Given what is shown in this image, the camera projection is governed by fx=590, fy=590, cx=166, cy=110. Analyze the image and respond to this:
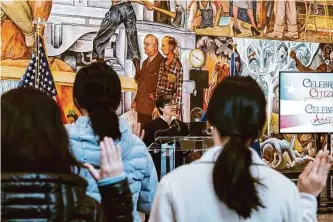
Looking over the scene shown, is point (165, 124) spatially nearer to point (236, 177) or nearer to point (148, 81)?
point (148, 81)

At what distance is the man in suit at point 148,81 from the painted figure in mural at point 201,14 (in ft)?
2.45

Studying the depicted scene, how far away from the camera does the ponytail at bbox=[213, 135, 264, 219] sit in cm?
200

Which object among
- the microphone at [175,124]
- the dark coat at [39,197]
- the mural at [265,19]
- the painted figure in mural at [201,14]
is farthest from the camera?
the mural at [265,19]

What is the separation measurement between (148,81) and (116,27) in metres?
1.00

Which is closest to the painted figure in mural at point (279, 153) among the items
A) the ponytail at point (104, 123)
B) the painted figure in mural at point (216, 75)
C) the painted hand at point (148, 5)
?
the painted figure in mural at point (216, 75)

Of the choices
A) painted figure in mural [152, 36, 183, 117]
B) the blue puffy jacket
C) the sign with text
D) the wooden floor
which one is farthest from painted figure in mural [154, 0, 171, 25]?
the blue puffy jacket

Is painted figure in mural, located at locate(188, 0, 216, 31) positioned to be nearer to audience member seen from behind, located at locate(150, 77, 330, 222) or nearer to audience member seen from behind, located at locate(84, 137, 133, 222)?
audience member seen from behind, located at locate(150, 77, 330, 222)

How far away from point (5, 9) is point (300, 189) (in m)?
7.05

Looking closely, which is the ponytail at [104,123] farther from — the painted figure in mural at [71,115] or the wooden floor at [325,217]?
the wooden floor at [325,217]

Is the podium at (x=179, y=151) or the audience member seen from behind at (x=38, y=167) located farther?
the podium at (x=179, y=151)

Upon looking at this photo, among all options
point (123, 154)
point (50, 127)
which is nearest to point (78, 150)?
point (123, 154)

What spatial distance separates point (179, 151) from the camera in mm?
8250

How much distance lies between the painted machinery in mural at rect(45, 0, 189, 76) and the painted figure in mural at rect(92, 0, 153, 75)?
6 cm

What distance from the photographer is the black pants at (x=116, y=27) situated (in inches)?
357
